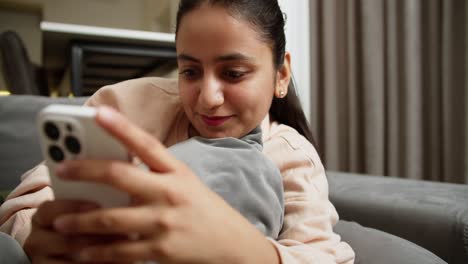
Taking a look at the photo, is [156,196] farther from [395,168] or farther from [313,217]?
[395,168]

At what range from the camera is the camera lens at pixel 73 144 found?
12.4 inches

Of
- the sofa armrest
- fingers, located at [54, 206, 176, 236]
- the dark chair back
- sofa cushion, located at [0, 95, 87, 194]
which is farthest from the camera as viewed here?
the dark chair back

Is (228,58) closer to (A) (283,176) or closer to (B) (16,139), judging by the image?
(A) (283,176)

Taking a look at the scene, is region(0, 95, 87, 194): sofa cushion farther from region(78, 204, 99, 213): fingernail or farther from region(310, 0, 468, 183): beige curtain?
region(310, 0, 468, 183): beige curtain

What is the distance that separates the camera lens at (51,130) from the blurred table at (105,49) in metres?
1.33

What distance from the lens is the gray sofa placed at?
66cm

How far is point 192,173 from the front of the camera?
1.14 feet

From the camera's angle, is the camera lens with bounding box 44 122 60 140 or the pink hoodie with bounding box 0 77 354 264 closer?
the camera lens with bounding box 44 122 60 140

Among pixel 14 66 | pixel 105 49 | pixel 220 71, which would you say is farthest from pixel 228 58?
pixel 105 49

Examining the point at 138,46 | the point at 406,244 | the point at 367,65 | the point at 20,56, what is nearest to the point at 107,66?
the point at 138,46

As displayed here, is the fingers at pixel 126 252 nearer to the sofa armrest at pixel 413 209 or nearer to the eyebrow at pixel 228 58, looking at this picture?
the eyebrow at pixel 228 58

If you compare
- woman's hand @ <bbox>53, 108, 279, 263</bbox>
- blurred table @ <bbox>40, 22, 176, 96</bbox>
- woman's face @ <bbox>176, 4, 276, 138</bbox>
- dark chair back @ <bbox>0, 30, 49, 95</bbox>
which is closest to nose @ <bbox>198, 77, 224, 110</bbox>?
woman's face @ <bbox>176, 4, 276, 138</bbox>

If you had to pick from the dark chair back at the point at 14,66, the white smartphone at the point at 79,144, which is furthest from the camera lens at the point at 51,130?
the dark chair back at the point at 14,66

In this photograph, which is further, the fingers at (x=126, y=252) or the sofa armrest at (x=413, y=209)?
the sofa armrest at (x=413, y=209)
